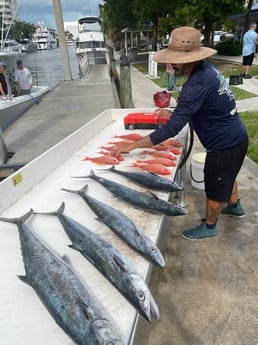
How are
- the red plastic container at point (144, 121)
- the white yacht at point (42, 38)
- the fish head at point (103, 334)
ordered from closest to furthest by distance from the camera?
the fish head at point (103, 334) → the red plastic container at point (144, 121) → the white yacht at point (42, 38)

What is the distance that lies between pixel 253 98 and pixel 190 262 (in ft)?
31.0

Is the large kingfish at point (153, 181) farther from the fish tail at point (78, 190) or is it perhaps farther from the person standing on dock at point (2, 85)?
the person standing on dock at point (2, 85)

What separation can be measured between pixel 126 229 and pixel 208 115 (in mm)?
1450

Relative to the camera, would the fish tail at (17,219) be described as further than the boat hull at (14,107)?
No

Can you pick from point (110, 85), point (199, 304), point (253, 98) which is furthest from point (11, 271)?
point (110, 85)

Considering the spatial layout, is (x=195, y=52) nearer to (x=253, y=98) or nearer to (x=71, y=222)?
(x=71, y=222)

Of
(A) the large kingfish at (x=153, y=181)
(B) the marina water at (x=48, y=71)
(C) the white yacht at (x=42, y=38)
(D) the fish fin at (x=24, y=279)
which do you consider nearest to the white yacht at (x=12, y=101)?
(B) the marina water at (x=48, y=71)

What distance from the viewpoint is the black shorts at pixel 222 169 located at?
10.7ft

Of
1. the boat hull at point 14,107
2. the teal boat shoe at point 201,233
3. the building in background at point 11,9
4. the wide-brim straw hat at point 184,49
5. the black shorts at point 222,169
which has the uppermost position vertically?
the building in background at point 11,9

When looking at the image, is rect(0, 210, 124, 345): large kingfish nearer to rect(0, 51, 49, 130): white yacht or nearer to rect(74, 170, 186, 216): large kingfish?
rect(74, 170, 186, 216): large kingfish

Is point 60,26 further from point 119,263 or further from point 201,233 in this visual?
point 119,263

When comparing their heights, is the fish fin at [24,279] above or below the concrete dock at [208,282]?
above

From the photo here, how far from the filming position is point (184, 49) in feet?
9.80

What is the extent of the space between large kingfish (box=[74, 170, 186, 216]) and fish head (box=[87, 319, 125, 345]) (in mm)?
1221
